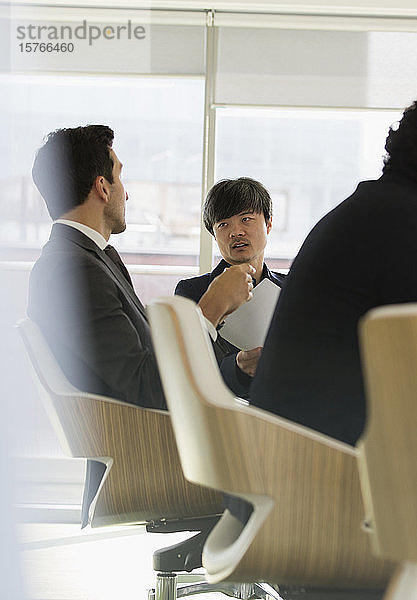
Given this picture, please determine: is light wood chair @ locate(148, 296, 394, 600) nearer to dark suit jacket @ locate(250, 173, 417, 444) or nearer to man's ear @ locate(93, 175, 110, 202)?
dark suit jacket @ locate(250, 173, 417, 444)

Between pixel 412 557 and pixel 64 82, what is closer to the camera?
pixel 412 557

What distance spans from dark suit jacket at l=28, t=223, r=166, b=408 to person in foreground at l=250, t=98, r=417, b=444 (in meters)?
0.63

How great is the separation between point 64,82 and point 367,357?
152 inches

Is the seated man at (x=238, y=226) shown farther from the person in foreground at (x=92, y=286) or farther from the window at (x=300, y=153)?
the window at (x=300, y=153)

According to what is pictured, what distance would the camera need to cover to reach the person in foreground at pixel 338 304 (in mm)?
1391

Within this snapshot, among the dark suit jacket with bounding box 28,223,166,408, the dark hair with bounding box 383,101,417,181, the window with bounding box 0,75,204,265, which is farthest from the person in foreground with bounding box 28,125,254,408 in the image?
the window with bounding box 0,75,204,265

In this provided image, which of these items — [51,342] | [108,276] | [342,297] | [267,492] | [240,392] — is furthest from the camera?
[240,392]

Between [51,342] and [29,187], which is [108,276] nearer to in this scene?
[51,342]

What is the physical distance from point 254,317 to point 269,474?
1.00 metres

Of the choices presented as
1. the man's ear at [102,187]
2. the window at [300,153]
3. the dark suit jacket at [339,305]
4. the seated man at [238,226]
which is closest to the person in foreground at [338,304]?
the dark suit jacket at [339,305]

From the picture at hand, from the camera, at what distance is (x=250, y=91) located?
14.4 ft

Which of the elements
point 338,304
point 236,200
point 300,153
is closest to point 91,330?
point 338,304

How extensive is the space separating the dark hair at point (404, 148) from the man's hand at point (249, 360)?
722mm

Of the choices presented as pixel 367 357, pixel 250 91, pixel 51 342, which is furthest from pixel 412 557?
pixel 250 91
